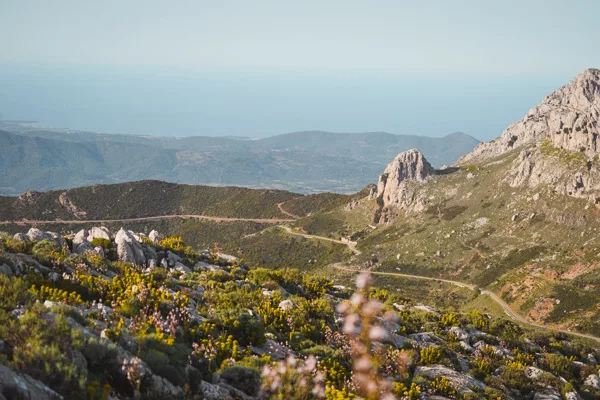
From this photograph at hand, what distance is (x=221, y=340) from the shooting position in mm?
15109

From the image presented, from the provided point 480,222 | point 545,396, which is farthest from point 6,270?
point 480,222

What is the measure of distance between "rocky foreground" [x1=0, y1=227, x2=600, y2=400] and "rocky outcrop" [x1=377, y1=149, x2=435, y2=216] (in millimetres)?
96258

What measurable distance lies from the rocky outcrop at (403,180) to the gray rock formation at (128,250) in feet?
341

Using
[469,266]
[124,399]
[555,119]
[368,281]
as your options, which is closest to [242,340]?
[124,399]

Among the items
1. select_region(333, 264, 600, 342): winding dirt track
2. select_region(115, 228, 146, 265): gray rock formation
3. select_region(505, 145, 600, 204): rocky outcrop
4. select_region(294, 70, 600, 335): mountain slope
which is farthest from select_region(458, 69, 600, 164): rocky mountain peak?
select_region(115, 228, 146, 265): gray rock formation

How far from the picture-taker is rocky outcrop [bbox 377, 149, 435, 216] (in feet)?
409

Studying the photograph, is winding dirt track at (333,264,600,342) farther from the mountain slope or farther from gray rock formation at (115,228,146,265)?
gray rock formation at (115,228,146,265)

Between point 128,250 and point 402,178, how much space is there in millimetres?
111824

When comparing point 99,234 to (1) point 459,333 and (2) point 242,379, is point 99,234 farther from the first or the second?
(1) point 459,333

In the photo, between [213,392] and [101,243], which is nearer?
[213,392]

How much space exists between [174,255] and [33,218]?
136 metres

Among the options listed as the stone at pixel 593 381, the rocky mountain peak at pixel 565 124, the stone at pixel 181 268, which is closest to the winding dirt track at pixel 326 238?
the stone at pixel 593 381

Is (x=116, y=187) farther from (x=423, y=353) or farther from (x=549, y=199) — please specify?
(x=423, y=353)

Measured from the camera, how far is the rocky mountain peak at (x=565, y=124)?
94.6 meters
